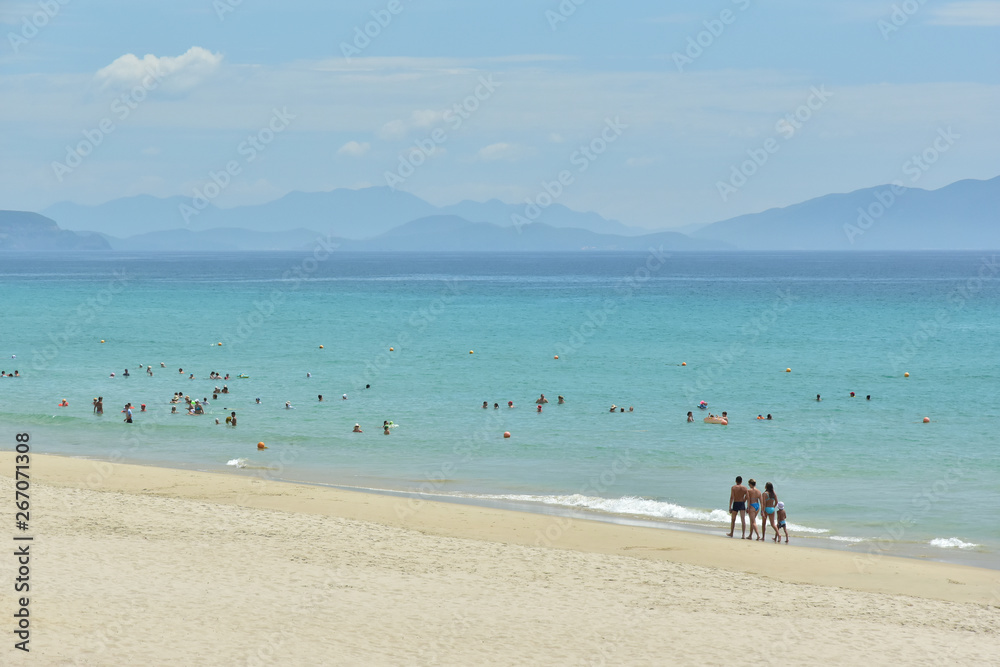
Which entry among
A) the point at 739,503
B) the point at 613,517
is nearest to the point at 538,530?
the point at 613,517

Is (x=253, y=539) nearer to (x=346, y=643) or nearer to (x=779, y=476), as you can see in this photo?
(x=346, y=643)

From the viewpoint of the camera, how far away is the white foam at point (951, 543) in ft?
71.6

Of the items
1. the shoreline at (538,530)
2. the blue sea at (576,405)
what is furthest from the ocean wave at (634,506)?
the shoreline at (538,530)

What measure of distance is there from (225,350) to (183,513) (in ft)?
139

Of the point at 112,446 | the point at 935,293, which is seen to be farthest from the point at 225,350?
the point at 935,293

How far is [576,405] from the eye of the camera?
42969mm

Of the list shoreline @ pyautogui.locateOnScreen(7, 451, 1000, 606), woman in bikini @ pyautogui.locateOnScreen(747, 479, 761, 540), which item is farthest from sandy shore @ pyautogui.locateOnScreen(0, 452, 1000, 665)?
woman in bikini @ pyautogui.locateOnScreen(747, 479, 761, 540)

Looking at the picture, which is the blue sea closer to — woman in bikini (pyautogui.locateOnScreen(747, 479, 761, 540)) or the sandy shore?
woman in bikini (pyautogui.locateOnScreen(747, 479, 761, 540))

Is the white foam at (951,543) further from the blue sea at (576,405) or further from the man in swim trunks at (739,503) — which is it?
the man in swim trunks at (739,503)

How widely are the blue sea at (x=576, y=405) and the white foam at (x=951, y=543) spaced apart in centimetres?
5

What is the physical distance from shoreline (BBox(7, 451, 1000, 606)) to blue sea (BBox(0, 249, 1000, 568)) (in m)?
1.38

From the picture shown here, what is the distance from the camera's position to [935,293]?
12412cm

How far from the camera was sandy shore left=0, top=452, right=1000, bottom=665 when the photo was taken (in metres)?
14.0

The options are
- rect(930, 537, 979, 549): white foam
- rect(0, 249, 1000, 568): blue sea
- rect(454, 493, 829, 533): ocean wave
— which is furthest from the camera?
rect(0, 249, 1000, 568): blue sea
